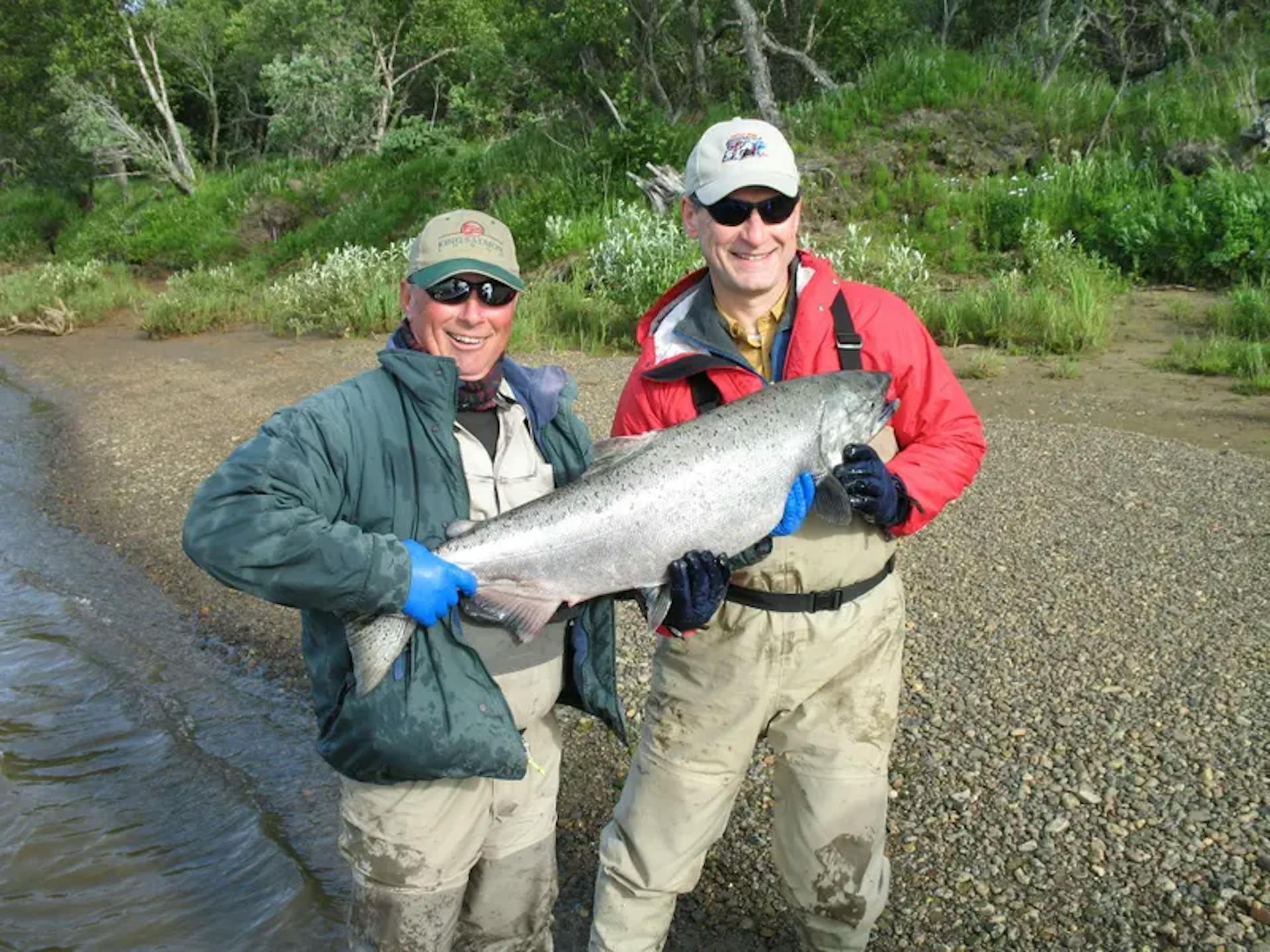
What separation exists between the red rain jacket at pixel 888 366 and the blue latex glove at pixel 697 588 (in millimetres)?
541

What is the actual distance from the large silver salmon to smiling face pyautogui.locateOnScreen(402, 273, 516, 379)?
0.45m

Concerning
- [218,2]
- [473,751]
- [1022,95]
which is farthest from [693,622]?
[218,2]

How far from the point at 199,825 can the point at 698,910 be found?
276 centimetres

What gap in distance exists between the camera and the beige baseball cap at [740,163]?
3090 mm

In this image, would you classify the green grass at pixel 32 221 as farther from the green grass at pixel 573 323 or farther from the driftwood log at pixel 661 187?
the green grass at pixel 573 323

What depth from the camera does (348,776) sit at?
2980mm

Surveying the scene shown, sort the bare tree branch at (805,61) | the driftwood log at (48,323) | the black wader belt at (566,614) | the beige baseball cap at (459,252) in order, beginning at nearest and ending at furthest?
the beige baseball cap at (459,252) < the black wader belt at (566,614) < the bare tree branch at (805,61) < the driftwood log at (48,323)

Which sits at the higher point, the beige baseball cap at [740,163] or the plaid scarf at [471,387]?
the beige baseball cap at [740,163]

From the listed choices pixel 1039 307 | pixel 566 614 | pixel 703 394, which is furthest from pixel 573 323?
pixel 566 614

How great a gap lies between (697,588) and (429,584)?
0.76 metres

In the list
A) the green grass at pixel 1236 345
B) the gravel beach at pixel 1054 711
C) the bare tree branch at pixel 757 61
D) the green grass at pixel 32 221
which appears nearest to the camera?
the gravel beach at pixel 1054 711

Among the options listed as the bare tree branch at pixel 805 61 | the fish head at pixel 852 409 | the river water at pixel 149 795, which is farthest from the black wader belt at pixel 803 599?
the bare tree branch at pixel 805 61

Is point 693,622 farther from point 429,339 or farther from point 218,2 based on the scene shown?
point 218,2

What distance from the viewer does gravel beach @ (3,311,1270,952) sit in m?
3.88
